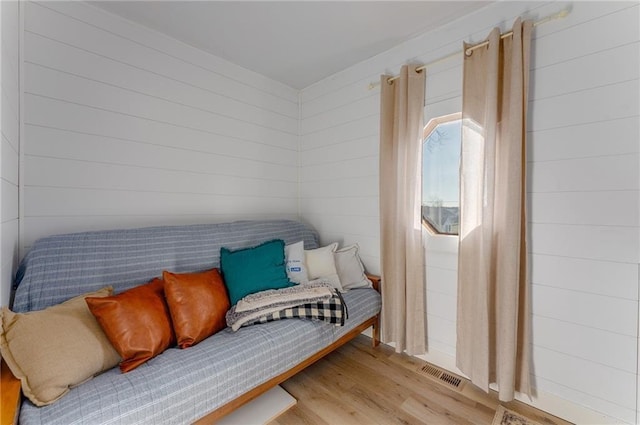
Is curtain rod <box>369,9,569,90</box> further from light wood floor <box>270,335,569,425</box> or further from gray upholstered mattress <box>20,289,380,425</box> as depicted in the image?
light wood floor <box>270,335,569,425</box>

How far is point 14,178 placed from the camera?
1430 mm

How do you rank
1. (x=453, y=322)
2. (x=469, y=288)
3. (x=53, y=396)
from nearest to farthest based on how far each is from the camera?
(x=53, y=396), (x=469, y=288), (x=453, y=322)

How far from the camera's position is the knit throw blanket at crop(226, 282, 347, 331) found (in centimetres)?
166

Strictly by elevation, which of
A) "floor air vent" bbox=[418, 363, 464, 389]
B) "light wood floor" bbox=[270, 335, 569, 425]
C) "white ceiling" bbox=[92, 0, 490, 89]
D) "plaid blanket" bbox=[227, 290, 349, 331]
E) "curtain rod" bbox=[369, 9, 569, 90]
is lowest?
"light wood floor" bbox=[270, 335, 569, 425]

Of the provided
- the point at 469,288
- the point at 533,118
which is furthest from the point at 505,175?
the point at 469,288

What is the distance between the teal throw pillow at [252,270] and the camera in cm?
186

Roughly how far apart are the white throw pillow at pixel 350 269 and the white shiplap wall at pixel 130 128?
998mm

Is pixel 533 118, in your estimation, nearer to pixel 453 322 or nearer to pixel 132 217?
pixel 453 322

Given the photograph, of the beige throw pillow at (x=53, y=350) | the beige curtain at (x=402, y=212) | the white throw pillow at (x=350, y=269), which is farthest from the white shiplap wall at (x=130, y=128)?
the beige curtain at (x=402, y=212)

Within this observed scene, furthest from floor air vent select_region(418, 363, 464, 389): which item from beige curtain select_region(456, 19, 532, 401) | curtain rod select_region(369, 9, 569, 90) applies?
curtain rod select_region(369, 9, 569, 90)

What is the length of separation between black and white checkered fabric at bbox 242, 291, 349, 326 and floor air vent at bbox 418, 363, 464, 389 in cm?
83

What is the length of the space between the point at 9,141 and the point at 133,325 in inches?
41.5

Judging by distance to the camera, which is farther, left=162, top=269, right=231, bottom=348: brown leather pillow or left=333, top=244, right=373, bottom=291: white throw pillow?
left=333, top=244, right=373, bottom=291: white throw pillow

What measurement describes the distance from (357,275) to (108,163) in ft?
6.90
